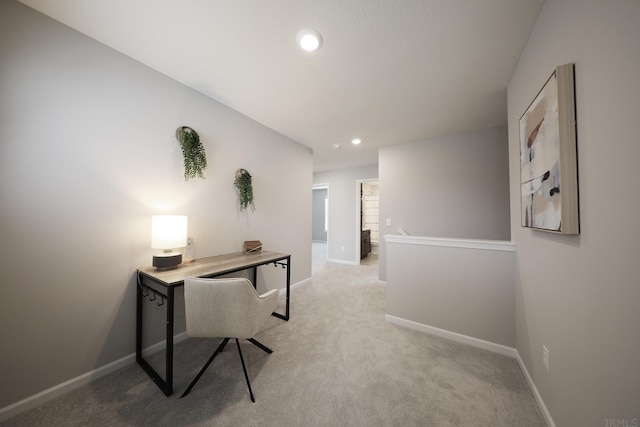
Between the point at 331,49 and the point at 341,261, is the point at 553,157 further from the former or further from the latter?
the point at 341,261

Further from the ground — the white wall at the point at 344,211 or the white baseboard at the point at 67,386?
the white wall at the point at 344,211

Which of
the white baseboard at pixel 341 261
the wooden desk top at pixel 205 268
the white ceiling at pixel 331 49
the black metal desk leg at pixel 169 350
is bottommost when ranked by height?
the white baseboard at pixel 341 261

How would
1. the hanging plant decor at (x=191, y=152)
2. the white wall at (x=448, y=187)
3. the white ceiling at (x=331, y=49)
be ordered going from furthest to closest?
the white wall at (x=448, y=187), the hanging plant decor at (x=191, y=152), the white ceiling at (x=331, y=49)

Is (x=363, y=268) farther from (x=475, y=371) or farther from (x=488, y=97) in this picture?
(x=488, y=97)

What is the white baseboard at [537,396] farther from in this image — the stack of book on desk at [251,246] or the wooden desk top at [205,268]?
the stack of book on desk at [251,246]

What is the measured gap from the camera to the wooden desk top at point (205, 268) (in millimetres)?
1566

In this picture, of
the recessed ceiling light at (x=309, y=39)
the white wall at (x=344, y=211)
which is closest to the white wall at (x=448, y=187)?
the white wall at (x=344, y=211)

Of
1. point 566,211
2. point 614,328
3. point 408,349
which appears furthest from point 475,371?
point 566,211

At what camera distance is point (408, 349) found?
6.40 ft

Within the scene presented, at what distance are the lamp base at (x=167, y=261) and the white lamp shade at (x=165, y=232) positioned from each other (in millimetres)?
115

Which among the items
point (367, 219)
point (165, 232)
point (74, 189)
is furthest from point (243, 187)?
point (367, 219)

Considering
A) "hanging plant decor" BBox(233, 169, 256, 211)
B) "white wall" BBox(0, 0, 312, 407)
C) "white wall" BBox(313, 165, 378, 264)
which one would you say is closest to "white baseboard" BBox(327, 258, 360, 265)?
"white wall" BBox(313, 165, 378, 264)

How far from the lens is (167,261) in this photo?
1.79 meters

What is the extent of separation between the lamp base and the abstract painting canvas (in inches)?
102
